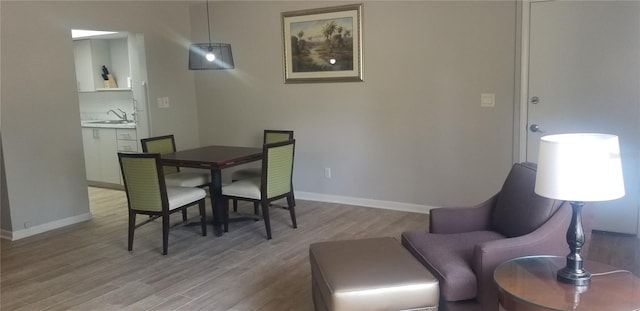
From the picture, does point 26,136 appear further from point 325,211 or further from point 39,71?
point 325,211

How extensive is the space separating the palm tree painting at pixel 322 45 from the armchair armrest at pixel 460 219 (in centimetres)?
250

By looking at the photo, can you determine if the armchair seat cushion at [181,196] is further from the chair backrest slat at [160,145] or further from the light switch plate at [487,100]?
the light switch plate at [487,100]

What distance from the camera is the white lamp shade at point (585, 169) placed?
186cm

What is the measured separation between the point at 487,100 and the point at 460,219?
1.80 meters

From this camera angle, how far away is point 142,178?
393 cm

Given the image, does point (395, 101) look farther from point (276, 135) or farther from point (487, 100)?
point (276, 135)

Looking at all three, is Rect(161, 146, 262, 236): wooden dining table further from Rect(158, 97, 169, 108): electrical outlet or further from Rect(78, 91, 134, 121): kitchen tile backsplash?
Rect(78, 91, 134, 121): kitchen tile backsplash

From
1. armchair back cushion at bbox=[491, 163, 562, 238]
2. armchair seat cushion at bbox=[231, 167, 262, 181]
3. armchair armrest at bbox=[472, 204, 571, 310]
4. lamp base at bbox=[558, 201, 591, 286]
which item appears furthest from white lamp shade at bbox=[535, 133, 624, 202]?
armchair seat cushion at bbox=[231, 167, 262, 181]

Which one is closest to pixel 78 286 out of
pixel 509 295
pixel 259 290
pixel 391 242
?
pixel 259 290

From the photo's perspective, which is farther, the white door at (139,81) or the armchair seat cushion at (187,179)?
the white door at (139,81)

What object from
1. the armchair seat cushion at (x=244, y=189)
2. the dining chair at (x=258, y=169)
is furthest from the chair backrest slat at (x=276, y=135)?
the armchair seat cushion at (x=244, y=189)

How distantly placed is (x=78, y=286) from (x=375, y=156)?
304cm

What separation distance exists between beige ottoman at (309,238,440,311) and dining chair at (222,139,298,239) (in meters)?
1.70

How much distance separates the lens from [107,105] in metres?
7.16
